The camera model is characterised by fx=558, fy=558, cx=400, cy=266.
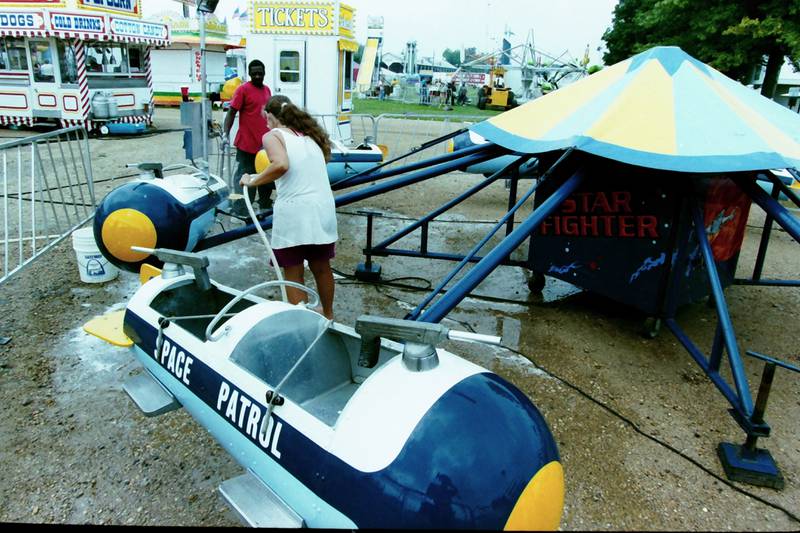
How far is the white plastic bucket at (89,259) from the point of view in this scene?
492 centimetres

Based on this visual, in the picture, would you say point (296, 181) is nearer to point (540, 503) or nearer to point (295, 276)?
point (295, 276)

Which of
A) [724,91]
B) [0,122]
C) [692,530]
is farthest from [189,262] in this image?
[0,122]

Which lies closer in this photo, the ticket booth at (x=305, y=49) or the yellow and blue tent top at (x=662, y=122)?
the yellow and blue tent top at (x=662, y=122)

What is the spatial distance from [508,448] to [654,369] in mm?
2826

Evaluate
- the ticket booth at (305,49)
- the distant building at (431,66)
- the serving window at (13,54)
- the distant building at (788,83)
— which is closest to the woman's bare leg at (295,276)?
the ticket booth at (305,49)

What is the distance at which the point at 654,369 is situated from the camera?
3977 millimetres

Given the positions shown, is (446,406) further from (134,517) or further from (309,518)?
(134,517)

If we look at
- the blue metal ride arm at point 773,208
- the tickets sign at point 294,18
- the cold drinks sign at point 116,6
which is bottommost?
the blue metal ride arm at point 773,208

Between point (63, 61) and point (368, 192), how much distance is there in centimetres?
Result: 1313

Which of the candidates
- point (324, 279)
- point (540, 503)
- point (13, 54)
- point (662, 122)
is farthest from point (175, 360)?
point (13, 54)

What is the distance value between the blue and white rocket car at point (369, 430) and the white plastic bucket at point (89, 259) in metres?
2.87

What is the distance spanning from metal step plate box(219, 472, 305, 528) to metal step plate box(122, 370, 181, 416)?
30.1 inches

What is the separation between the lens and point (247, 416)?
6.95 feet

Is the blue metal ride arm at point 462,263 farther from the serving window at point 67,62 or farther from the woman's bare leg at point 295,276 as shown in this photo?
the serving window at point 67,62
